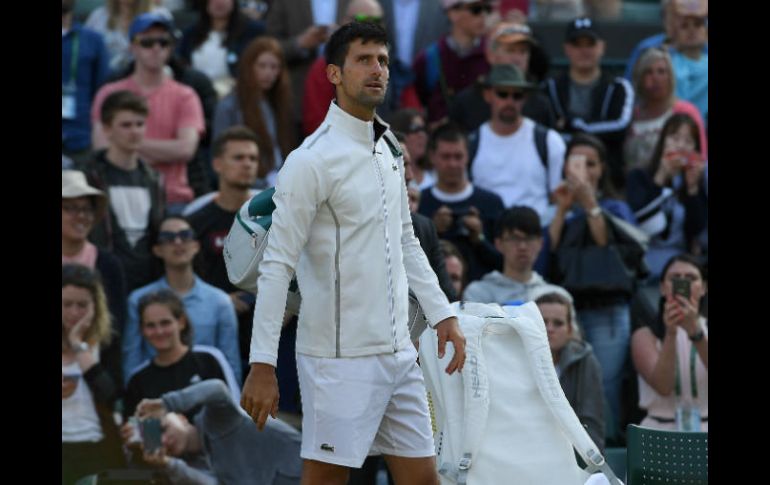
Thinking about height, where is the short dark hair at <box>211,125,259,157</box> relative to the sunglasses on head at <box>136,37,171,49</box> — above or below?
below

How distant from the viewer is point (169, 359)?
834 cm

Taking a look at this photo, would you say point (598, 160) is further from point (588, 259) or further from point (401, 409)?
point (401, 409)

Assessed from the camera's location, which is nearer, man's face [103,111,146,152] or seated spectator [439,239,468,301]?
seated spectator [439,239,468,301]

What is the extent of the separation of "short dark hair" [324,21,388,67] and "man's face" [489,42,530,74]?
568 cm

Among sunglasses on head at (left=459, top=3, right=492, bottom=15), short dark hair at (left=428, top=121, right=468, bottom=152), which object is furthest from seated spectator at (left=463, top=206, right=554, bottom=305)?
sunglasses on head at (left=459, top=3, right=492, bottom=15)

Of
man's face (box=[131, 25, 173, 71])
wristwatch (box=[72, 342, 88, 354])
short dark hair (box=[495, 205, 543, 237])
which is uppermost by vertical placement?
man's face (box=[131, 25, 173, 71])

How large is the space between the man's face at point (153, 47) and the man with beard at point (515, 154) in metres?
2.15

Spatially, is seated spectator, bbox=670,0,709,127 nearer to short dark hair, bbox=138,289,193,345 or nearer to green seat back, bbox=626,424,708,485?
short dark hair, bbox=138,289,193,345

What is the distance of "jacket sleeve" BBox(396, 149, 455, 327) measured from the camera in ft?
17.6

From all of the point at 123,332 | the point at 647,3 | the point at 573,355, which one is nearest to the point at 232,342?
the point at 123,332

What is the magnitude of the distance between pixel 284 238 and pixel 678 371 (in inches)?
170
